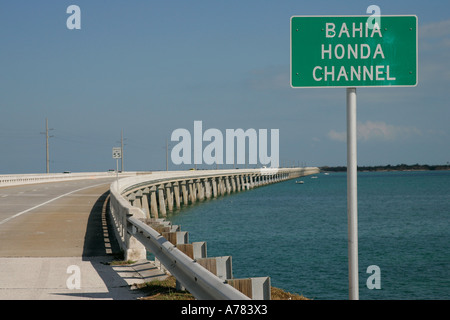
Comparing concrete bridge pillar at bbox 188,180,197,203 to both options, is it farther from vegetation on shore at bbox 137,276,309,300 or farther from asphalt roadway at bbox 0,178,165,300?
vegetation on shore at bbox 137,276,309,300

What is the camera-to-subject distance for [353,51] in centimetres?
539

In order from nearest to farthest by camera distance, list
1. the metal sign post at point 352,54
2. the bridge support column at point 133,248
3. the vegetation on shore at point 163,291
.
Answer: the metal sign post at point 352,54 < the vegetation on shore at point 163,291 < the bridge support column at point 133,248

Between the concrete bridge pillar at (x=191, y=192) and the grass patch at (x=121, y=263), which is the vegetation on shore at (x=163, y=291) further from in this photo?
the concrete bridge pillar at (x=191, y=192)

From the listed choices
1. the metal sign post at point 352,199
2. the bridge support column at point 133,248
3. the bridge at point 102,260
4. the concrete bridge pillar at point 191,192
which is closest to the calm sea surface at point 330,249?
the bridge at point 102,260

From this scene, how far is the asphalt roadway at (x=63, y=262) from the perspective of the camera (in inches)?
334

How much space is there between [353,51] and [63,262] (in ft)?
26.7

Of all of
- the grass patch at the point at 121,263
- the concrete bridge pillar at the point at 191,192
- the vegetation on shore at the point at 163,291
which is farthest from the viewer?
the concrete bridge pillar at the point at 191,192

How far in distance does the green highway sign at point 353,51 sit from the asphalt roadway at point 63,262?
14.5 feet

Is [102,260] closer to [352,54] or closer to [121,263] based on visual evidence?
[121,263]

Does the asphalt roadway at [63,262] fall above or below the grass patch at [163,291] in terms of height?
below

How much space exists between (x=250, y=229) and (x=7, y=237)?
3275 centimetres

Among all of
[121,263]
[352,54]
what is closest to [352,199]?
[352,54]

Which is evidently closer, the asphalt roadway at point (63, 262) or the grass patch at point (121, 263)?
the asphalt roadway at point (63, 262)
